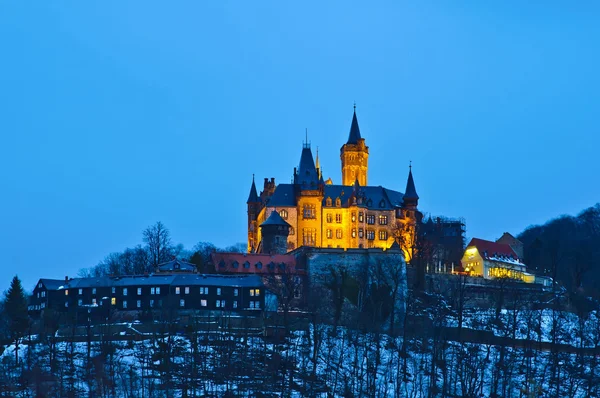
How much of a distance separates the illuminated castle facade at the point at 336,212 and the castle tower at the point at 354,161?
7.63 meters

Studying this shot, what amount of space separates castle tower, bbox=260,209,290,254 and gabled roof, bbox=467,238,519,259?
23989mm

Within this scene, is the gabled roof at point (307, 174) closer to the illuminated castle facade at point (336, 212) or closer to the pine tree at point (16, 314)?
the illuminated castle facade at point (336, 212)

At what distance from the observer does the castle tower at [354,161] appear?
127562mm

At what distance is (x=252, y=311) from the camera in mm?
91188

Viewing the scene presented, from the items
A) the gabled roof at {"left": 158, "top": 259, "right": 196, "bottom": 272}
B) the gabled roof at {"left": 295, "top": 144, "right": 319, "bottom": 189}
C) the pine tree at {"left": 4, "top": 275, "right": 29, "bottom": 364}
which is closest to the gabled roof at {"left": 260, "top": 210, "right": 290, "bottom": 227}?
the gabled roof at {"left": 295, "top": 144, "right": 319, "bottom": 189}

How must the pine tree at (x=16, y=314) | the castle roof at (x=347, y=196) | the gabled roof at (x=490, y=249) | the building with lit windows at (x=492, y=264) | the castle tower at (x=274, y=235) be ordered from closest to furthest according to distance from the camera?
1. the pine tree at (x=16, y=314)
2. the castle tower at (x=274, y=235)
3. the castle roof at (x=347, y=196)
4. the building with lit windows at (x=492, y=264)
5. the gabled roof at (x=490, y=249)

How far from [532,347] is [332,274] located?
18921mm

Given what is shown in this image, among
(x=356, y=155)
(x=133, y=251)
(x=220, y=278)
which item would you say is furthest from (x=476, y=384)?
(x=133, y=251)

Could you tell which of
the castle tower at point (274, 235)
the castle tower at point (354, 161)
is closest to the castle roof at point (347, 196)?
the castle tower at point (274, 235)

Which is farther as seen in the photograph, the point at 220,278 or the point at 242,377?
the point at 220,278

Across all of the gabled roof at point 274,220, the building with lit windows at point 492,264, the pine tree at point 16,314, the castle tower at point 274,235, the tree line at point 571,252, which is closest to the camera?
the pine tree at point 16,314

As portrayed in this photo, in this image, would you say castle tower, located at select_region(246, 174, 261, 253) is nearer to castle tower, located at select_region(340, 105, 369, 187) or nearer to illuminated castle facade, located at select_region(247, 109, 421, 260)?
illuminated castle facade, located at select_region(247, 109, 421, 260)

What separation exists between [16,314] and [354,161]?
52069 millimetres

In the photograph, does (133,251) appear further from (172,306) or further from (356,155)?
(172,306)
